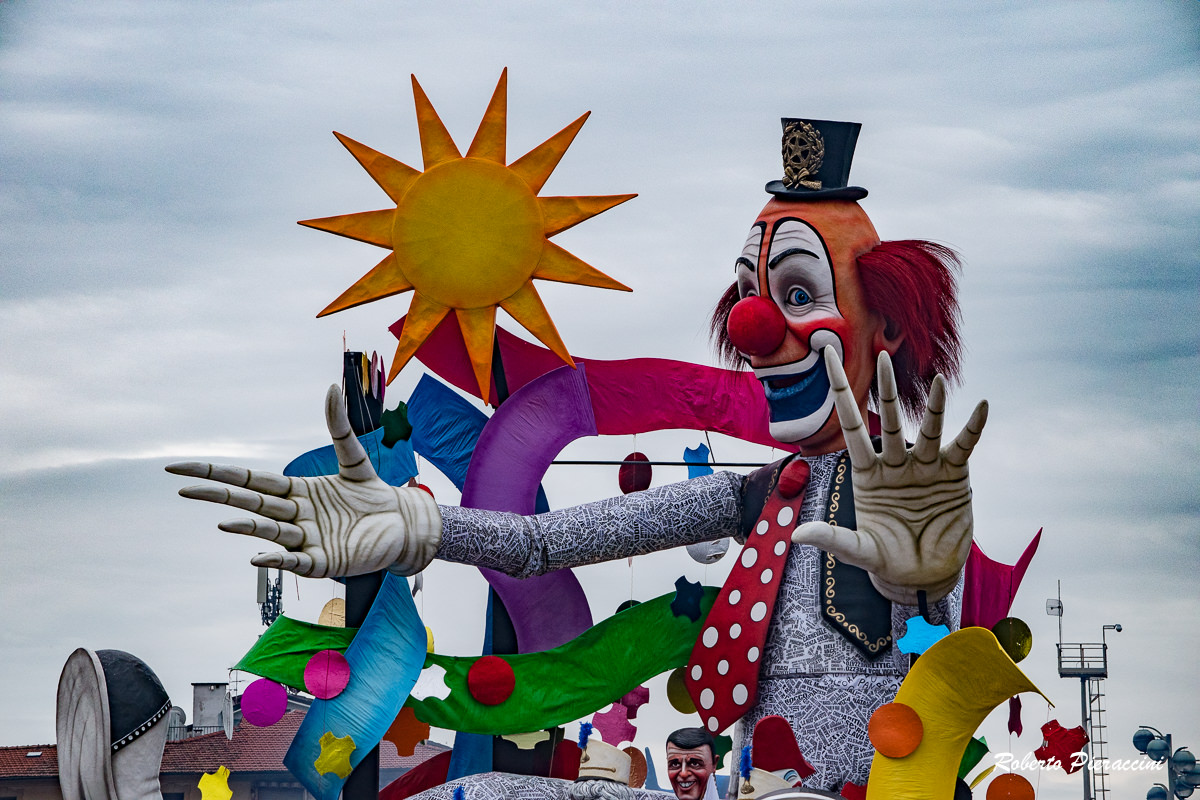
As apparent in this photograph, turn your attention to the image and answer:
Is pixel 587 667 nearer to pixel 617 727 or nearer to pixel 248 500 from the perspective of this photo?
pixel 617 727

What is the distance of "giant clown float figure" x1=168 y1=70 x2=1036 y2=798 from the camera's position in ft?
20.2

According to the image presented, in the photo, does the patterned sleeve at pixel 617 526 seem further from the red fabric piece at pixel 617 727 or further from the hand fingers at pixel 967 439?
the hand fingers at pixel 967 439

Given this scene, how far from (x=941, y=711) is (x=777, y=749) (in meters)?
Answer: 0.87

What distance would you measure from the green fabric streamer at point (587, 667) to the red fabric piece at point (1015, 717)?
1.25 m

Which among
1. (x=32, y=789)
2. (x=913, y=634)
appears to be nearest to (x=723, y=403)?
(x=913, y=634)

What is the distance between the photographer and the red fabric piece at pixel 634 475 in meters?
7.34

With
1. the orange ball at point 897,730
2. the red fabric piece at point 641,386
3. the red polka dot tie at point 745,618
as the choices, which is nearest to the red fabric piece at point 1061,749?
the orange ball at point 897,730

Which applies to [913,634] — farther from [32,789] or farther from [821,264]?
[32,789]

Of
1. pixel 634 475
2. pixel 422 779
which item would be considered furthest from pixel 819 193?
pixel 422 779

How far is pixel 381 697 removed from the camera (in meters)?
6.71

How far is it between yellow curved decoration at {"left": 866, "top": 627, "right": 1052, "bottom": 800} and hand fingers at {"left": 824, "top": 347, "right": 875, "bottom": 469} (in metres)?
0.63

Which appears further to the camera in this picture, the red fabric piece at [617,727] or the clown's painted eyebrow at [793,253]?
the red fabric piece at [617,727]

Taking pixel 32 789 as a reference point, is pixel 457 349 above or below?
above

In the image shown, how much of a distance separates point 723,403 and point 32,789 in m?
9.90
